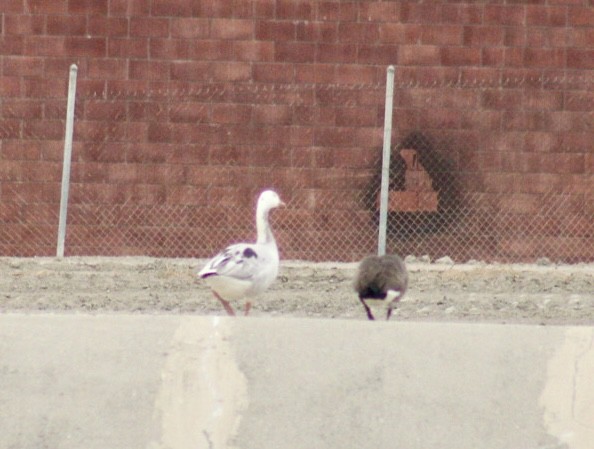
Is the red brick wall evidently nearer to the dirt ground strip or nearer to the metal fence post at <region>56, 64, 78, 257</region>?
the metal fence post at <region>56, 64, 78, 257</region>

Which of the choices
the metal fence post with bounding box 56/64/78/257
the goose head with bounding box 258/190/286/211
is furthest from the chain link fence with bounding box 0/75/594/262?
the goose head with bounding box 258/190/286/211

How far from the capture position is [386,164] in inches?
571

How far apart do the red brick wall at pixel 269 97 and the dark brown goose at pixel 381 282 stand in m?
5.37

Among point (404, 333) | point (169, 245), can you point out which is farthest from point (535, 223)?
point (404, 333)

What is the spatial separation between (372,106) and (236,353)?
835 cm

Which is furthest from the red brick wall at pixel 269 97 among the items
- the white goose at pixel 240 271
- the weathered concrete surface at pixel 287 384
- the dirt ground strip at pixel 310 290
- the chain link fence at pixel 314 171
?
the weathered concrete surface at pixel 287 384

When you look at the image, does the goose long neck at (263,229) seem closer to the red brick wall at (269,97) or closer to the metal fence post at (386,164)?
the metal fence post at (386,164)

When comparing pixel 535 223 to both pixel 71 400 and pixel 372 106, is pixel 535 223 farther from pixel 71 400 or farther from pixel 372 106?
pixel 71 400

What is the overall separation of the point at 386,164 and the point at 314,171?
95 centimetres

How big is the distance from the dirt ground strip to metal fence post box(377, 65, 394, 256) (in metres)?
0.43

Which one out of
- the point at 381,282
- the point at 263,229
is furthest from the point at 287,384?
the point at 263,229

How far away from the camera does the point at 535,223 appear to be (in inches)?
607

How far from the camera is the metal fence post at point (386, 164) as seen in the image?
14539mm

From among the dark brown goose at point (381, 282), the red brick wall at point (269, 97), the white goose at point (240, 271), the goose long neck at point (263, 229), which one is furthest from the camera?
the red brick wall at point (269, 97)
